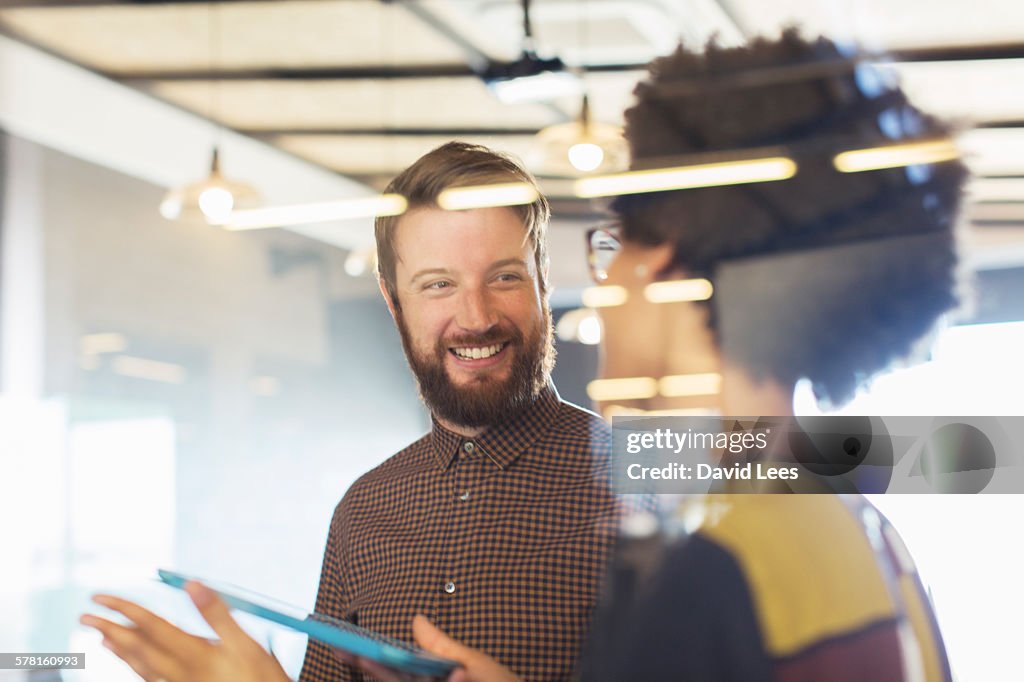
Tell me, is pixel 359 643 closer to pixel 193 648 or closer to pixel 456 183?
pixel 193 648

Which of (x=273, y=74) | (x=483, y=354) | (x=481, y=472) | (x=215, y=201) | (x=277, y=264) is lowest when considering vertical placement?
(x=481, y=472)

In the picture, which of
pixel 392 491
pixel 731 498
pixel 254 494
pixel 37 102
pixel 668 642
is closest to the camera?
pixel 668 642

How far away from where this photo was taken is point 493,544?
2.87ft

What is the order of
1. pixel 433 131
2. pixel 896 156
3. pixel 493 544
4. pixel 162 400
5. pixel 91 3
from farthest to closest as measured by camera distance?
pixel 162 400 < pixel 91 3 < pixel 433 131 < pixel 493 544 < pixel 896 156

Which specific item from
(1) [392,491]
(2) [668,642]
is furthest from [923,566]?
(1) [392,491]

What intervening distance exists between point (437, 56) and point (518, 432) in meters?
0.56

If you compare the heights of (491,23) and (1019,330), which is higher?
(491,23)

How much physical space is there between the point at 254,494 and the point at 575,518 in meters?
0.63

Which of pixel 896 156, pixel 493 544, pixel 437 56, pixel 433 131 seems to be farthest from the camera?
pixel 437 56

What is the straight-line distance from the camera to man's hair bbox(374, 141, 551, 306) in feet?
2.95

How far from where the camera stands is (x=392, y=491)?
956 mm

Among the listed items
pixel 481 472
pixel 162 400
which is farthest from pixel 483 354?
pixel 162 400

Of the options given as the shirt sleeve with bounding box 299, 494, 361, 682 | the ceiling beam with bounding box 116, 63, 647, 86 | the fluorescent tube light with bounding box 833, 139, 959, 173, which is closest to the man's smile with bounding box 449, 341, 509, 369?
the shirt sleeve with bounding box 299, 494, 361, 682

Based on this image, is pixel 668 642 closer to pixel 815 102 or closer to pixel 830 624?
pixel 830 624
